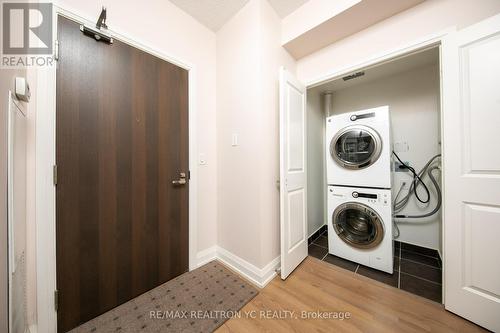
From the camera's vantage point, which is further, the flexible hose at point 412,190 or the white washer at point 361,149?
the flexible hose at point 412,190

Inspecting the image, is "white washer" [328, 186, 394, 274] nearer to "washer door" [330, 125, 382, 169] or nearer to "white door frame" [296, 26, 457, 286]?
"washer door" [330, 125, 382, 169]

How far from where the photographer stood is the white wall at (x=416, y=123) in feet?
6.98

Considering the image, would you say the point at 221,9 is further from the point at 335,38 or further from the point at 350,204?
the point at 350,204

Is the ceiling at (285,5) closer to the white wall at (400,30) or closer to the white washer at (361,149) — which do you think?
the white wall at (400,30)

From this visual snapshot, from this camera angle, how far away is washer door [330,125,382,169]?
182cm

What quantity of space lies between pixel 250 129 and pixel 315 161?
163 centimetres

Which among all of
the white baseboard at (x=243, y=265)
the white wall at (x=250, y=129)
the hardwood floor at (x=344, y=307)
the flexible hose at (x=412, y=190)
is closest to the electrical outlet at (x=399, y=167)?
the flexible hose at (x=412, y=190)

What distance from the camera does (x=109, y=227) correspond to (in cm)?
129

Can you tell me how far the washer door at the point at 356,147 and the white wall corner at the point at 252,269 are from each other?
4.33 ft

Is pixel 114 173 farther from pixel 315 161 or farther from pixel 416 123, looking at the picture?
pixel 416 123

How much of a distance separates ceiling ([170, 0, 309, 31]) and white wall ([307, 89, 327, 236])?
3.96 ft

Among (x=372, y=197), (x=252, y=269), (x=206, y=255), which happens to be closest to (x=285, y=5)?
(x=372, y=197)

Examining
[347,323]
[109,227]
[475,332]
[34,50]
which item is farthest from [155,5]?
[475,332]

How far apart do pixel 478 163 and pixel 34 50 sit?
9.50ft
